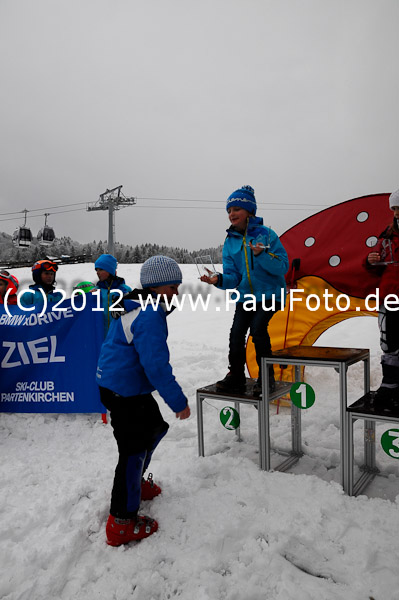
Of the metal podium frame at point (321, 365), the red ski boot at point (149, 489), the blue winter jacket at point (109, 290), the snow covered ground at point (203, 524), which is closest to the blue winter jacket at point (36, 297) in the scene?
the blue winter jacket at point (109, 290)

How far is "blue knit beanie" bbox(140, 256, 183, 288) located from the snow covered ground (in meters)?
1.60

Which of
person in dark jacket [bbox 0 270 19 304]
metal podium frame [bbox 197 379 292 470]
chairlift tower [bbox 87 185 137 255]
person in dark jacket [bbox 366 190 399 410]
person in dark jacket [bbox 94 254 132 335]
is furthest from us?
chairlift tower [bbox 87 185 137 255]

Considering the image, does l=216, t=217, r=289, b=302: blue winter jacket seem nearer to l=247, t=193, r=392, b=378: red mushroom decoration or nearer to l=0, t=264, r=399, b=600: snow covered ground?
l=247, t=193, r=392, b=378: red mushroom decoration

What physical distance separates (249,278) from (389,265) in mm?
1150

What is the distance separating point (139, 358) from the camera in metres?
2.55

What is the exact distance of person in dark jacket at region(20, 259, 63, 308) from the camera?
17.0 feet

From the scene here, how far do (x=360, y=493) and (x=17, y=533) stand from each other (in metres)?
2.41

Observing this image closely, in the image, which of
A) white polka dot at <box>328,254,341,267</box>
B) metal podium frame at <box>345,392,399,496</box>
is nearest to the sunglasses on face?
white polka dot at <box>328,254,341,267</box>

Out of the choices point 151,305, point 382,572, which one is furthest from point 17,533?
point 382,572

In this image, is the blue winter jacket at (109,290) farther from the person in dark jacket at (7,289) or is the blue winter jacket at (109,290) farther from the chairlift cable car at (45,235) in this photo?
the chairlift cable car at (45,235)

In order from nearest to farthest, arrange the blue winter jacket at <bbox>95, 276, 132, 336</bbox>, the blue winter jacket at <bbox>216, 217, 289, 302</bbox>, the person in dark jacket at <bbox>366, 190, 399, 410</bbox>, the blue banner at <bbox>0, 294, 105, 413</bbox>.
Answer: the person in dark jacket at <bbox>366, 190, 399, 410</bbox> → the blue winter jacket at <bbox>216, 217, 289, 302</bbox> → the blue banner at <bbox>0, 294, 105, 413</bbox> → the blue winter jacket at <bbox>95, 276, 132, 336</bbox>

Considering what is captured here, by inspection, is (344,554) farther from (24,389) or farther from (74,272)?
(74,272)

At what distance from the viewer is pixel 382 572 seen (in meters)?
2.13

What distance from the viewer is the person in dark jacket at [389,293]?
3068 millimetres
